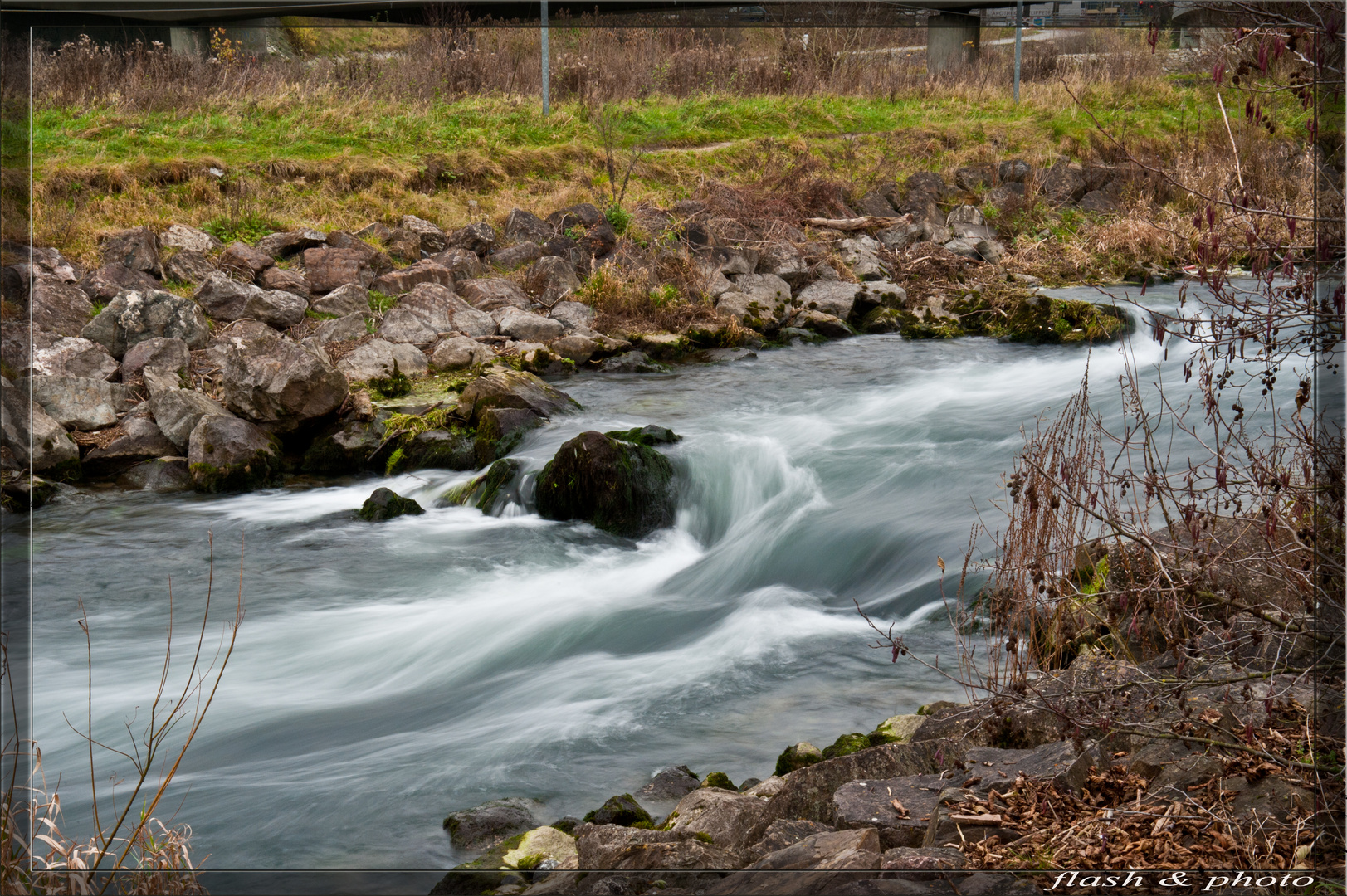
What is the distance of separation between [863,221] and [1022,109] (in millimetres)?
3828

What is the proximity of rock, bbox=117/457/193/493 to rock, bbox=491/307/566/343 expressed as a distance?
10.1 ft

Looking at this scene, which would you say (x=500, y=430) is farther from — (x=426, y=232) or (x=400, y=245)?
(x=426, y=232)

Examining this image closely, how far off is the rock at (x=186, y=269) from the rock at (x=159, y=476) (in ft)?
9.01

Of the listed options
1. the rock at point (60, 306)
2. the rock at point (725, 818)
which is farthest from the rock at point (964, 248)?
the rock at point (725, 818)

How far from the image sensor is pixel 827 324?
9.80 meters

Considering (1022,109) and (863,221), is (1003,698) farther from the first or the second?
(863,221)

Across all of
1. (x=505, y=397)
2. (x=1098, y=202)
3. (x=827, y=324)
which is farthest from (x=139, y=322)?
(x=1098, y=202)

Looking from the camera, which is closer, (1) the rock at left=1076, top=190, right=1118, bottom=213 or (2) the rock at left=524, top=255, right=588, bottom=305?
(1) the rock at left=1076, top=190, right=1118, bottom=213

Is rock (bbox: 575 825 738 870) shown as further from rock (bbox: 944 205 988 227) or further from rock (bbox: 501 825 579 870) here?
rock (bbox: 944 205 988 227)

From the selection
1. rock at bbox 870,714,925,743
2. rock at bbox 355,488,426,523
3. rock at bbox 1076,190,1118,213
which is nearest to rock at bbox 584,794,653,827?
rock at bbox 870,714,925,743

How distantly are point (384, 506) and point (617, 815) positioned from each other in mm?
3566

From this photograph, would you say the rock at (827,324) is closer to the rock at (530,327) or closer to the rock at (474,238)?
the rock at (530,327)

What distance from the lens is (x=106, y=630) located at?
5148 millimetres

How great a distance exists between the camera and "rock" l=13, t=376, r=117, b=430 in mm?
7086
